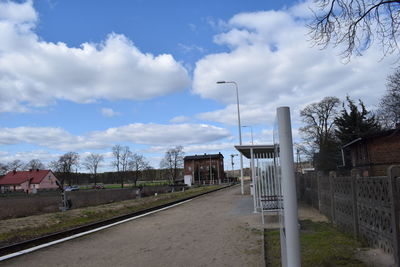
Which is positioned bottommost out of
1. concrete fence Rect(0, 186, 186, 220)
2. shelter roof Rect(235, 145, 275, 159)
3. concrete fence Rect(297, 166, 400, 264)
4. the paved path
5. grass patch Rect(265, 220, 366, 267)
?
the paved path

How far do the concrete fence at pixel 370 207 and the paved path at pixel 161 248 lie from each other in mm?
2168

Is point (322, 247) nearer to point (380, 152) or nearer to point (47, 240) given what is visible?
point (47, 240)

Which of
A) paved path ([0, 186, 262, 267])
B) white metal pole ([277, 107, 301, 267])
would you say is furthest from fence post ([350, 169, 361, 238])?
white metal pole ([277, 107, 301, 267])

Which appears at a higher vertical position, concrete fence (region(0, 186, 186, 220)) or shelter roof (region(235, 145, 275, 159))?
shelter roof (region(235, 145, 275, 159))

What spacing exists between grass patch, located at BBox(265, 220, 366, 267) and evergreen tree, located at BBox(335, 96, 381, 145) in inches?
1326


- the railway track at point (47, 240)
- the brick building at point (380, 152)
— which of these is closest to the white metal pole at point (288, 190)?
the railway track at point (47, 240)

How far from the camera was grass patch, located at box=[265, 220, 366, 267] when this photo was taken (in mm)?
6258

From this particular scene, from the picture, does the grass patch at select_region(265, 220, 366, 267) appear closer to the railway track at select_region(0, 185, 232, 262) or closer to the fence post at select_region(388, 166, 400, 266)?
the fence post at select_region(388, 166, 400, 266)

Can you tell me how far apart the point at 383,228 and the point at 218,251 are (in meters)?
3.47

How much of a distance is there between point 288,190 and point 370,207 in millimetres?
5013

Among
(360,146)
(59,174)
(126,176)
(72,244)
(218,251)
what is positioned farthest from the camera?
(126,176)

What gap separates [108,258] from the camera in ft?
25.1

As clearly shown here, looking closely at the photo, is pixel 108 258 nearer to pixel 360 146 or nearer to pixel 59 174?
pixel 360 146

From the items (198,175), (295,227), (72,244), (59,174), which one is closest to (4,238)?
(72,244)
